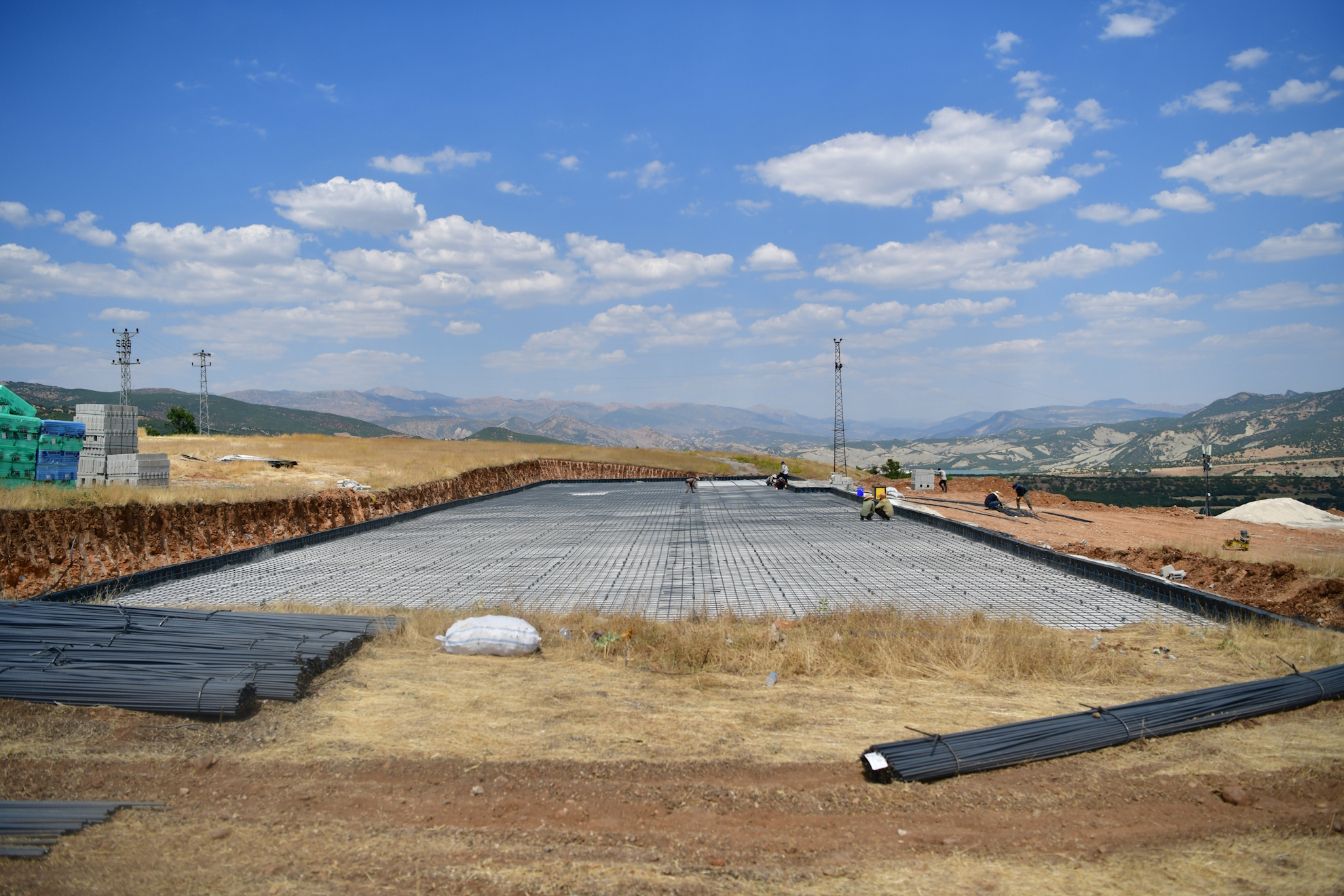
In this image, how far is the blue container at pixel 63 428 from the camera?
51.1ft

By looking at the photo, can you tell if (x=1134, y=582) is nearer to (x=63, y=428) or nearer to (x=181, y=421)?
(x=63, y=428)

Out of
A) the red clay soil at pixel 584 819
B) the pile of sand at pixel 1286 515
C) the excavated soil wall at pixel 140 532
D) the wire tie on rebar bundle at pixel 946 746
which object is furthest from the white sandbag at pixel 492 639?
the pile of sand at pixel 1286 515

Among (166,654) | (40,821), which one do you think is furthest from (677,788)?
(166,654)

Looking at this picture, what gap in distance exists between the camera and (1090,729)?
14.8 feet

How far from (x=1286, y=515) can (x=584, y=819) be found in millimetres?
39786

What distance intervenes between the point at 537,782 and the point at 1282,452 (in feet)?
502

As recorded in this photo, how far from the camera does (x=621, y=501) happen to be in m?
24.0

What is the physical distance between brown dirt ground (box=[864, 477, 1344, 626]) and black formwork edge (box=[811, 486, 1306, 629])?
643 millimetres

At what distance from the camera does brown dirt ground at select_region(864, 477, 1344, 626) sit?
8.57 meters

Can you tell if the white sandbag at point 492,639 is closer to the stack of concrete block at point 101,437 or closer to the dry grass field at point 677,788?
the dry grass field at point 677,788

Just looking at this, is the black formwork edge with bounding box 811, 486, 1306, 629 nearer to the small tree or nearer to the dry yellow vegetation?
the dry yellow vegetation

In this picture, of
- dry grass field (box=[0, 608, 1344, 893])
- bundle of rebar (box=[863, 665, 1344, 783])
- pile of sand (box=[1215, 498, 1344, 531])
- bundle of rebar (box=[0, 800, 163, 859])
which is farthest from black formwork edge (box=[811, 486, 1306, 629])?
pile of sand (box=[1215, 498, 1344, 531])

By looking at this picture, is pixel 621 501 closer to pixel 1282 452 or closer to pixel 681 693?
pixel 681 693

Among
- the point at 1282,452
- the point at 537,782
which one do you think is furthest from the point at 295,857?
the point at 1282,452
